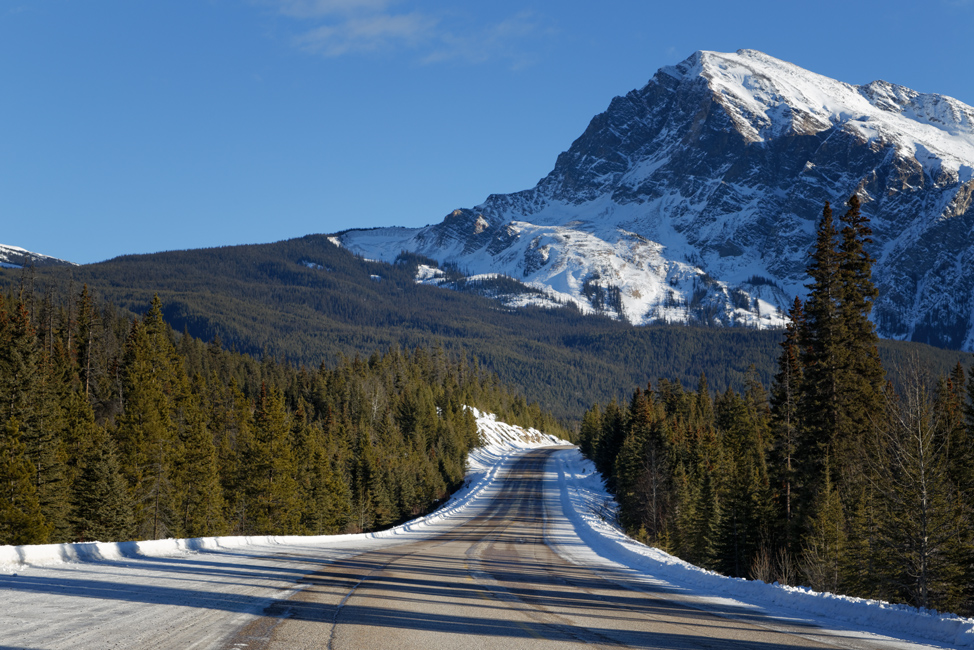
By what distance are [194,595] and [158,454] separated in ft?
126

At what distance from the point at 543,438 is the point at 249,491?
5466 inches

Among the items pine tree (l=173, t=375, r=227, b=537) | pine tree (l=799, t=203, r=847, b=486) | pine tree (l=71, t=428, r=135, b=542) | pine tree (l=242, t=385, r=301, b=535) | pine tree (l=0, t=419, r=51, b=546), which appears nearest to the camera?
pine tree (l=0, t=419, r=51, b=546)

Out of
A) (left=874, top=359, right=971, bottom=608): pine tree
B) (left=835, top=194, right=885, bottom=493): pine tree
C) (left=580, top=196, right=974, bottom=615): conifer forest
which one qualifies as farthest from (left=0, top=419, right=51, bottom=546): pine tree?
(left=835, top=194, right=885, bottom=493): pine tree

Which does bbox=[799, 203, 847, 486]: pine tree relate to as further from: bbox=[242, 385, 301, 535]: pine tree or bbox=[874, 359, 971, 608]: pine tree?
bbox=[242, 385, 301, 535]: pine tree

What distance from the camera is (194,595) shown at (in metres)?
12.2

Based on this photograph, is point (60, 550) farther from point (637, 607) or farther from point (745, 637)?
point (745, 637)

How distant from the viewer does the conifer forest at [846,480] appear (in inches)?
768

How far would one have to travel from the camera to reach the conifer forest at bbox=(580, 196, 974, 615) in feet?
64.0

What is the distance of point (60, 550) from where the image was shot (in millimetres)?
15711

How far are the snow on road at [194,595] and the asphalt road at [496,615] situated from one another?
0.65 meters

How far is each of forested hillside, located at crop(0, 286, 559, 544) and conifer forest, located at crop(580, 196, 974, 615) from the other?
94.8 ft

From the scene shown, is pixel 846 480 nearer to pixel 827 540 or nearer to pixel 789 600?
pixel 827 540

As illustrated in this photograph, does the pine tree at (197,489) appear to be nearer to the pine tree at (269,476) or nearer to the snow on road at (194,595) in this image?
the pine tree at (269,476)

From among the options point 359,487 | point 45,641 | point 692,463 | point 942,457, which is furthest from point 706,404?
point 45,641
